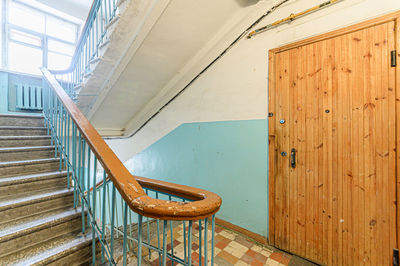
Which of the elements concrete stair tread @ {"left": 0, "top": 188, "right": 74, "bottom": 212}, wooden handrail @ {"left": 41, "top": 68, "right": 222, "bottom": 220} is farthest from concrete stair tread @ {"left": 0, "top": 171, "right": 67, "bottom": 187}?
wooden handrail @ {"left": 41, "top": 68, "right": 222, "bottom": 220}

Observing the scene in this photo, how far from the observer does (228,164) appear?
2201 mm

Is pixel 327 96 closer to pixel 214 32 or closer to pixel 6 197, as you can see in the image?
pixel 214 32

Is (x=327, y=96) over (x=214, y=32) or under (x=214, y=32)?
under

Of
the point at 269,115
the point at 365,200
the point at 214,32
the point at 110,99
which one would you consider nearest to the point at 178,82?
the point at 214,32

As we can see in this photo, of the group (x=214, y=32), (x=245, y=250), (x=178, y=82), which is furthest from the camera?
(x=178, y=82)

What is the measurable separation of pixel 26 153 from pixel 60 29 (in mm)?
4256

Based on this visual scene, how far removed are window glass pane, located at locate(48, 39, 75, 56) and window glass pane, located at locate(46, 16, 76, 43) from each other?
5.6 inches

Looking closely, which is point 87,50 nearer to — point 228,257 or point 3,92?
point 3,92

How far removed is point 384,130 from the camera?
1338 mm

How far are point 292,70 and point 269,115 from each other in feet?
1.56

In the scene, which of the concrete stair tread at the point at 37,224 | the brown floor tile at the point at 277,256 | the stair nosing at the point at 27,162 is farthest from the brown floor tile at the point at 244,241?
the stair nosing at the point at 27,162

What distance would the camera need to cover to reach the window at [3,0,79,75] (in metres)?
3.85

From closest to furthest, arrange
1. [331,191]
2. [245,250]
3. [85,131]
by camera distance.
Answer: [85,131] < [331,191] < [245,250]

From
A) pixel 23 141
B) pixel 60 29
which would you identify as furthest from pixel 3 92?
pixel 23 141
